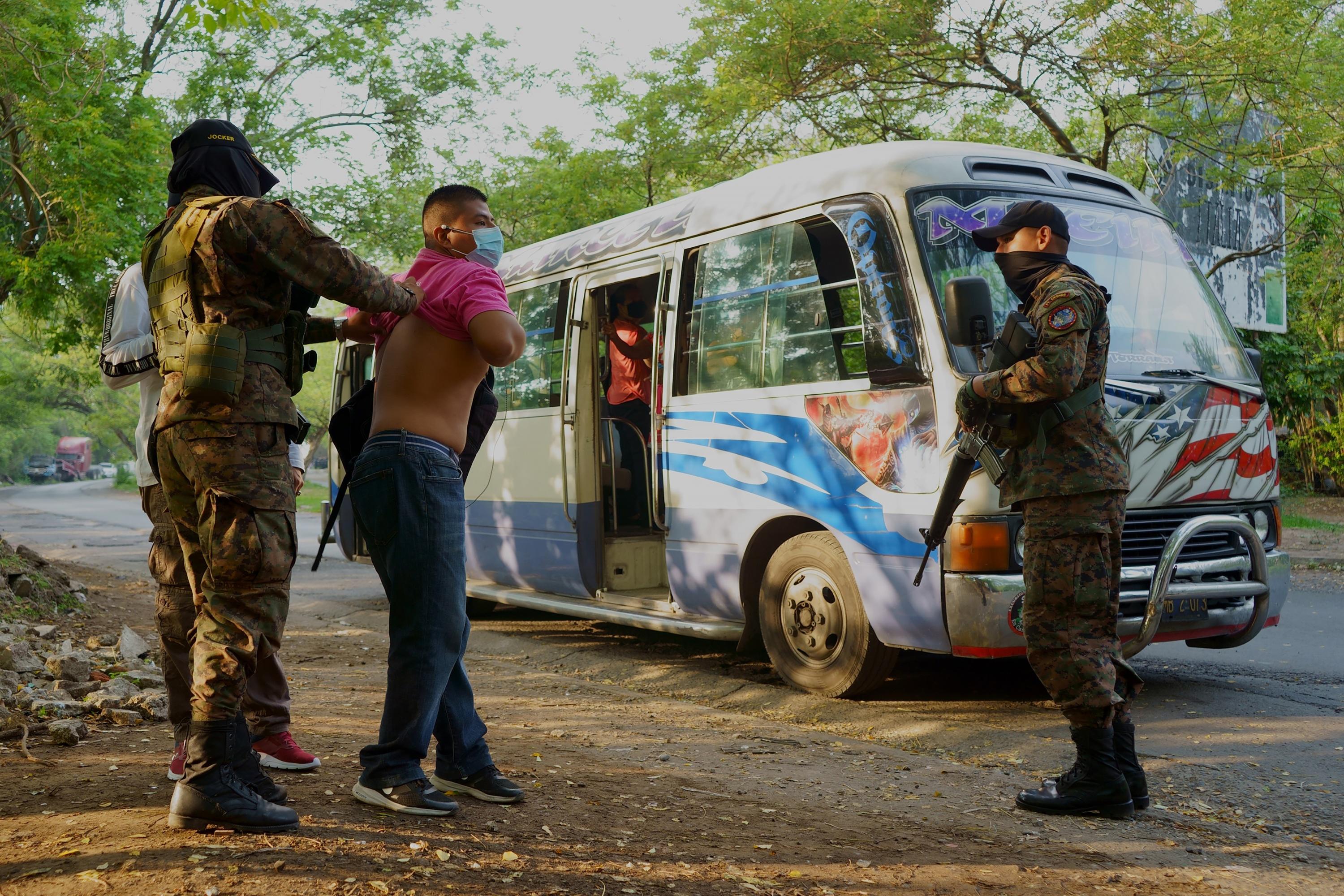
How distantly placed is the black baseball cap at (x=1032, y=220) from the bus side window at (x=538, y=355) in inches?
165

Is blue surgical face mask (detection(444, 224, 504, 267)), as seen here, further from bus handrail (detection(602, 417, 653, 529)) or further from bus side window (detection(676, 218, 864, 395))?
bus handrail (detection(602, 417, 653, 529))

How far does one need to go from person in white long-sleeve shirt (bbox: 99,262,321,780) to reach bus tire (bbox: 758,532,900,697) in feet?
9.17

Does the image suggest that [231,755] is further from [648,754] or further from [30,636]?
[30,636]

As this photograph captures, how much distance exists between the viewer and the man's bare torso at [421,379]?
372 cm

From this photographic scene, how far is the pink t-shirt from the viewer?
3.67 meters

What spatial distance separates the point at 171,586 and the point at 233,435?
3.53ft

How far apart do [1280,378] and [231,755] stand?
67.1 ft

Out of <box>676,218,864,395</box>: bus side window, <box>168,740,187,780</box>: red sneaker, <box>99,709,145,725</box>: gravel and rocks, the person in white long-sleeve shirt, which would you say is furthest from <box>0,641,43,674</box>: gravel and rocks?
<box>676,218,864,395</box>: bus side window

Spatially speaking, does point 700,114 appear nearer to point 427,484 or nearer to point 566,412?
point 566,412

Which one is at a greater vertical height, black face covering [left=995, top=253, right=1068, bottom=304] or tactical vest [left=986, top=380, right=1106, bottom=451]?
black face covering [left=995, top=253, right=1068, bottom=304]

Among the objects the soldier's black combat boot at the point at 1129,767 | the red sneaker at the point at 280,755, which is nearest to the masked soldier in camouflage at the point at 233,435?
the red sneaker at the point at 280,755

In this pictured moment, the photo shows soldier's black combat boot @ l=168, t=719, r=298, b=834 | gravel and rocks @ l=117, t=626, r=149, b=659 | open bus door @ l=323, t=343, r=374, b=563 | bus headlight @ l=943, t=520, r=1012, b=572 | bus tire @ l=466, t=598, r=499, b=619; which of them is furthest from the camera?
open bus door @ l=323, t=343, r=374, b=563

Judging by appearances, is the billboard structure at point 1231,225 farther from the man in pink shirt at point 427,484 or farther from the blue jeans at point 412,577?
the blue jeans at point 412,577

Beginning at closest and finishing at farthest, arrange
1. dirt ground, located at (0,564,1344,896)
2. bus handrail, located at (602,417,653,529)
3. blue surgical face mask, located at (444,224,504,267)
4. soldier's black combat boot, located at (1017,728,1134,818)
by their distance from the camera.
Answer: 1. dirt ground, located at (0,564,1344,896)
2. blue surgical face mask, located at (444,224,504,267)
3. soldier's black combat boot, located at (1017,728,1134,818)
4. bus handrail, located at (602,417,653,529)
